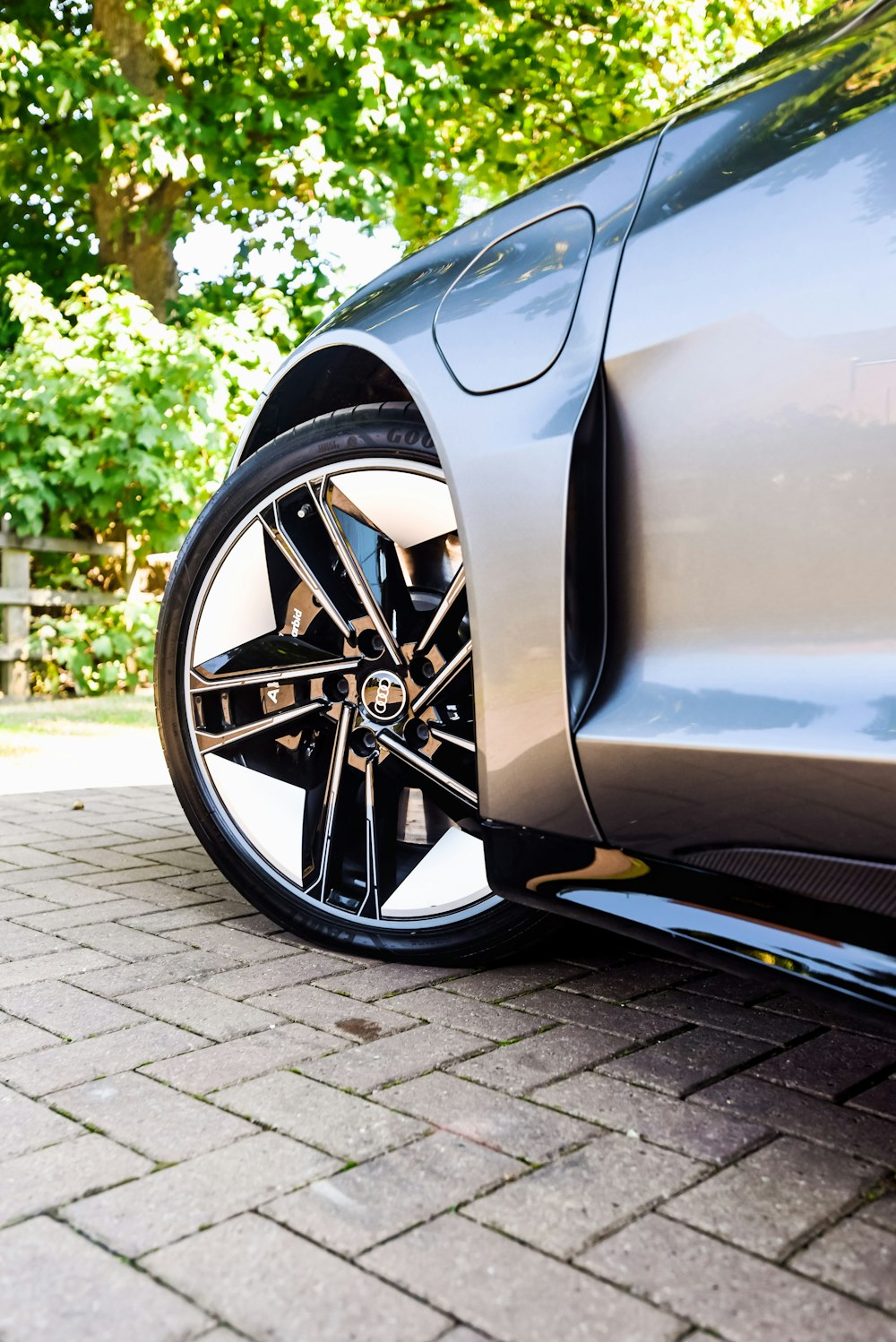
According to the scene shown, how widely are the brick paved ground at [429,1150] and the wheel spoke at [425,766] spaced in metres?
0.35

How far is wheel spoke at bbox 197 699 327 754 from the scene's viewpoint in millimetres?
2402

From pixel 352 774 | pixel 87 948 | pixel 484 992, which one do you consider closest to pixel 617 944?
pixel 484 992

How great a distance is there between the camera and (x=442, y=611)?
2.18m

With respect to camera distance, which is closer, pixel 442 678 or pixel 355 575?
pixel 442 678

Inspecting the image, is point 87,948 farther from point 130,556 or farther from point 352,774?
point 130,556

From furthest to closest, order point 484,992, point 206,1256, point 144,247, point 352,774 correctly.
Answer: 1. point 144,247
2. point 352,774
3. point 484,992
4. point 206,1256

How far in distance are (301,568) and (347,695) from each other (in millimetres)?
259

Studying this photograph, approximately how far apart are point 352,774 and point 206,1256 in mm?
1143

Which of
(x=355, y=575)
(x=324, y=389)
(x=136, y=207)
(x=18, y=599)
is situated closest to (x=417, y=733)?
(x=355, y=575)

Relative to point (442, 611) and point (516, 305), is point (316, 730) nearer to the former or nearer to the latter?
point (442, 611)

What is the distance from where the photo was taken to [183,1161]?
154 centimetres

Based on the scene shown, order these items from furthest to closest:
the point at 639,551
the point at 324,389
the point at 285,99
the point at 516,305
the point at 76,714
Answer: the point at 285,99, the point at 76,714, the point at 324,389, the point at 516,305, the point at 639,551

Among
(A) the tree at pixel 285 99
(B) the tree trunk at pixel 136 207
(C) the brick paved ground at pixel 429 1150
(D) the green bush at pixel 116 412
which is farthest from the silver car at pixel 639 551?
(B) the tree trunk at pixel 136 207

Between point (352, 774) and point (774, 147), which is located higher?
point (774, 147)
